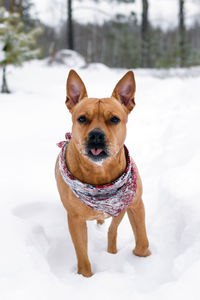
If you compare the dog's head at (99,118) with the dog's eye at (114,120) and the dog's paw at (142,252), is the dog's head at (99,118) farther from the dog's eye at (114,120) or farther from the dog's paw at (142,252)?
the dog's paw at (142,252)

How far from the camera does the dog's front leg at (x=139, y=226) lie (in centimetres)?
225

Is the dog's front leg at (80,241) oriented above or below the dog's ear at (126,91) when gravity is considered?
below

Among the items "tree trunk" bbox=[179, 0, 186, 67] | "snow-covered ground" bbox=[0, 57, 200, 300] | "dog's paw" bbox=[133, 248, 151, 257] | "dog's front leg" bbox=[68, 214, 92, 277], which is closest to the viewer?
"snow-covered ground" bbox=[0, 57, 200, 300]

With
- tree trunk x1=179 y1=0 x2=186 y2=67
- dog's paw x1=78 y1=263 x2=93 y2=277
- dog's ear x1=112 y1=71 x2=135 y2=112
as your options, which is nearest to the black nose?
dog's ear x1=112 y1=71 x2=135 y2=112

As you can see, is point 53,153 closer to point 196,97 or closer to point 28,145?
point 28,145

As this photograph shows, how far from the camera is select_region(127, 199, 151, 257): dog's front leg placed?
7.39 feet

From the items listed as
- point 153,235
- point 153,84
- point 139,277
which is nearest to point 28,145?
point 153,235

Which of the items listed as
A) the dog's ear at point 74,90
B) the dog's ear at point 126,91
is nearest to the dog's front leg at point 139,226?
the dog's ear at point 126,91

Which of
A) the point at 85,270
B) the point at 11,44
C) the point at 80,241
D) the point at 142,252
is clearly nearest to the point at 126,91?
the point at 80,241

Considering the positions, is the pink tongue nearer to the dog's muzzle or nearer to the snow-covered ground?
the dog's muzzle

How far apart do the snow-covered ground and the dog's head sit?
0.95 meters

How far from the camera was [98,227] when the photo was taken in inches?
117

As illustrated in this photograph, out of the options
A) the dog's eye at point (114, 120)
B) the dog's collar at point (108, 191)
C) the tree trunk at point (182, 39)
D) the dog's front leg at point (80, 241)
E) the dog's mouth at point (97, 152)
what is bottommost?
A: the dog's front leg at point (80, 241)

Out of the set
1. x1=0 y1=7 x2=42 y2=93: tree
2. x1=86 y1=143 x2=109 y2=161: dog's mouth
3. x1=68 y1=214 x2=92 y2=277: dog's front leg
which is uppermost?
x1=0 y1=7 x2=42 y2=93: tree
